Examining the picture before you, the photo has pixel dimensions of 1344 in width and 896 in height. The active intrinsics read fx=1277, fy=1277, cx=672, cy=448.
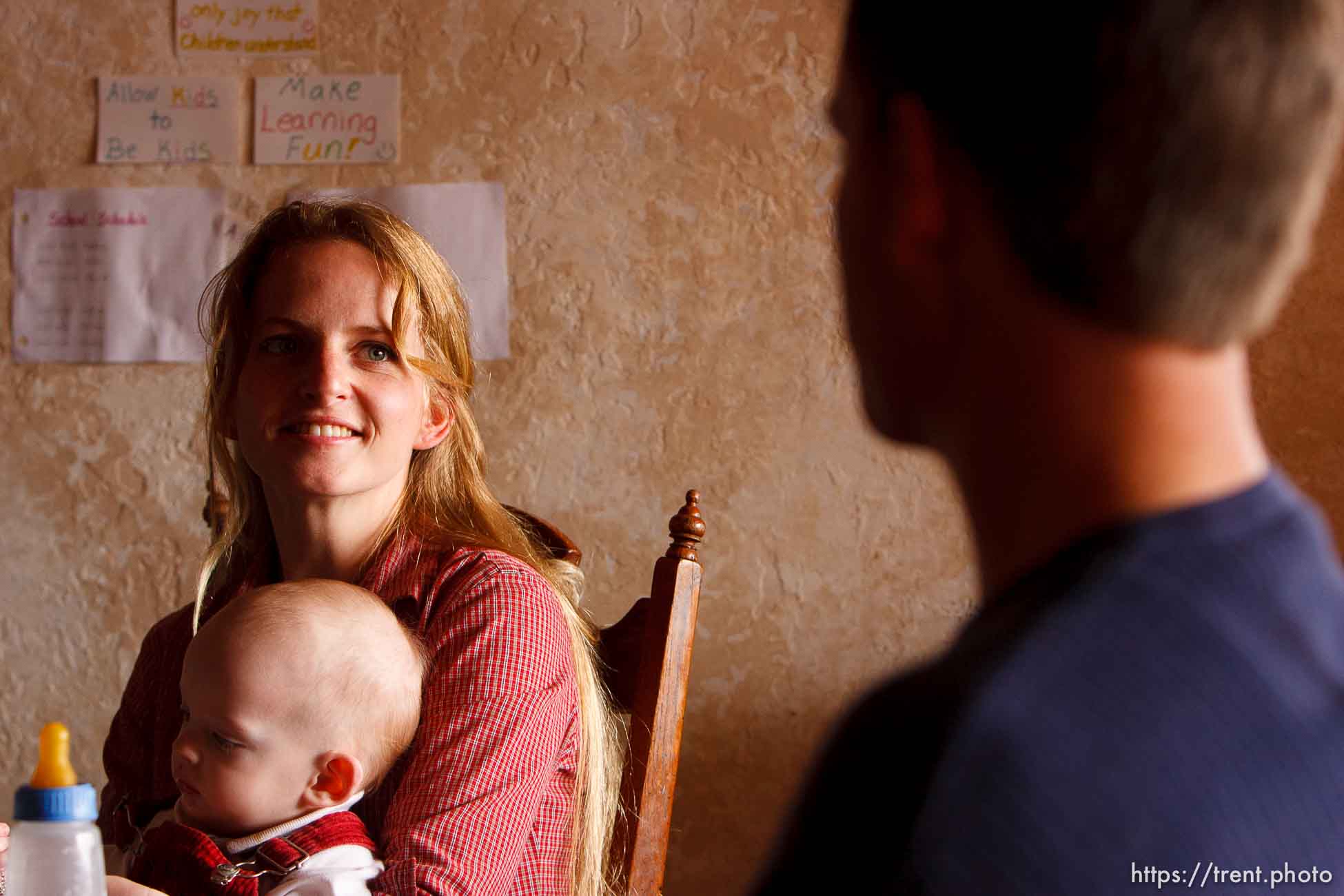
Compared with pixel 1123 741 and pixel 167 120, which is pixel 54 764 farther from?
pixel 167 120

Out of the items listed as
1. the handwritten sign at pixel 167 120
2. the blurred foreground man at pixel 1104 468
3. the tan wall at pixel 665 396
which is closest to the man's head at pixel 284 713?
the blurred foreground man at pixel 1104 468

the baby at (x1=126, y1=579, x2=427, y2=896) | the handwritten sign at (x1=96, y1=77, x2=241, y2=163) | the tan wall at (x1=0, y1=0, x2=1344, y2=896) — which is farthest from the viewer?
the handwritten sign at (x1=96, y1=77, x2=241, y2=163)

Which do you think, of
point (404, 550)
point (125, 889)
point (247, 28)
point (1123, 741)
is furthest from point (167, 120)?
point (1123, 741)

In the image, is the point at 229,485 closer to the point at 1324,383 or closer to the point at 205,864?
the point at 205,864

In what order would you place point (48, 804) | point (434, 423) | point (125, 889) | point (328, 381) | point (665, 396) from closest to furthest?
point (48, 804)
point (125, 889)
point (328, 381)
point (434, 423)
point (665, 396)

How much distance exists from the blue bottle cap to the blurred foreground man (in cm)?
50

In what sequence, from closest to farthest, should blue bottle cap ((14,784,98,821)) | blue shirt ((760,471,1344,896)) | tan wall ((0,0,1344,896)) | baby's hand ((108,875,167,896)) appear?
blue shirt ((760,471,1344,896)) → blue bottle cap ((14,784,98,821)) → baby's hand ((108,875,167,896)) → tan wall ((0,0,1344,896))

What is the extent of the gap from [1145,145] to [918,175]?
2.7 inches

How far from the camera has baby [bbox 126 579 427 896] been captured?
1.02 m

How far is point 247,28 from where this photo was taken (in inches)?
85.2

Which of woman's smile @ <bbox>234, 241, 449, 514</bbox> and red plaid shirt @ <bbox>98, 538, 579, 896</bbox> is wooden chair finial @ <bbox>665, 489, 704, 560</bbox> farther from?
woman's smile @ <bbox>234, 241, 449, 514</bbox>

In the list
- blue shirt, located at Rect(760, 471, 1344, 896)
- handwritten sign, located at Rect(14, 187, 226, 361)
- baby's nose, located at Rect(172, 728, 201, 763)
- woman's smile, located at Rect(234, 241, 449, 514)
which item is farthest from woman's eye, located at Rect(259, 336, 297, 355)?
blue shirt, located at Rect(760, 471, 1344, 896)

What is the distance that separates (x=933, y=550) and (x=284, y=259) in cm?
118

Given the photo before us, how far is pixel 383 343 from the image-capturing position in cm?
128
